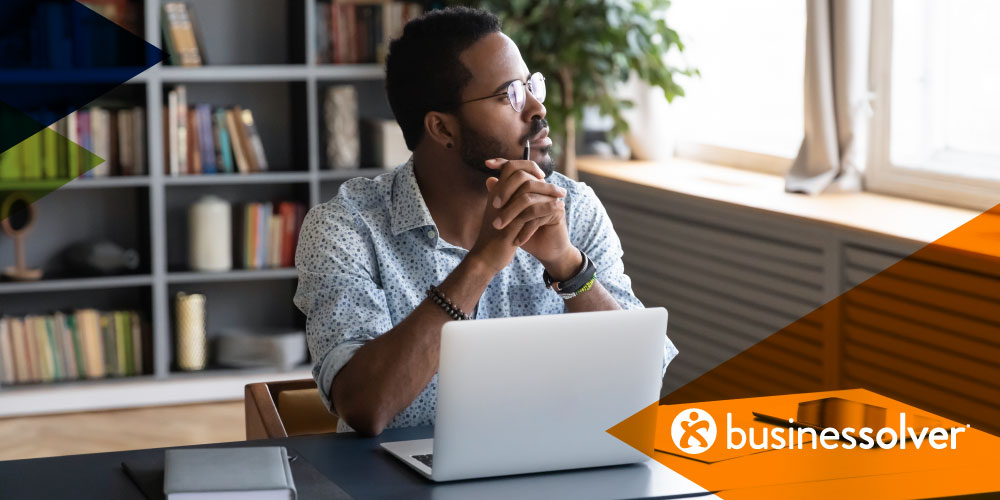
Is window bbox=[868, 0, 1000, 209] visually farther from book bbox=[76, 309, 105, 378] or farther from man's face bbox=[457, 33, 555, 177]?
book bbox=[76, 309, 105, 378]

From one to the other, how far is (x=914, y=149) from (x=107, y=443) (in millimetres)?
2573

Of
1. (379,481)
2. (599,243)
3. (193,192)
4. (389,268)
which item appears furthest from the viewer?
(193,192)

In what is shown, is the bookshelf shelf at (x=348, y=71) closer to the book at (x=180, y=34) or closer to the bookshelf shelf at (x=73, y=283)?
the book at (x=180, y=34)

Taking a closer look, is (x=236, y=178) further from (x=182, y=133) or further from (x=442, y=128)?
(x=442, y=128)

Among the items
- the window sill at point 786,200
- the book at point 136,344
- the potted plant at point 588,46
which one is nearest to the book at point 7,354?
the book at point 136,344

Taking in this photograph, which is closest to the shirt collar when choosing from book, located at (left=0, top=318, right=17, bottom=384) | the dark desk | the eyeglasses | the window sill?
the eyeglasses

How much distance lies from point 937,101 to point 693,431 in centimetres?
197

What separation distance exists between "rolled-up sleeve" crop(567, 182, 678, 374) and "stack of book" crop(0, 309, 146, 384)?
2531 mm

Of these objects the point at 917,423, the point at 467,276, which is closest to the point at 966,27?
the point at 917,423

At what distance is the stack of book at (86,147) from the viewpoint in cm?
396

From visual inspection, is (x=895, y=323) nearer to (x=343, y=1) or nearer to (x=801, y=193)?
(x=801, y=193)

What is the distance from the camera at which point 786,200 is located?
333 centimetres

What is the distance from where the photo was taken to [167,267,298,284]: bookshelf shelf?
4117 millimetres

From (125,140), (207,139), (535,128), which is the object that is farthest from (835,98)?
(125,140)
